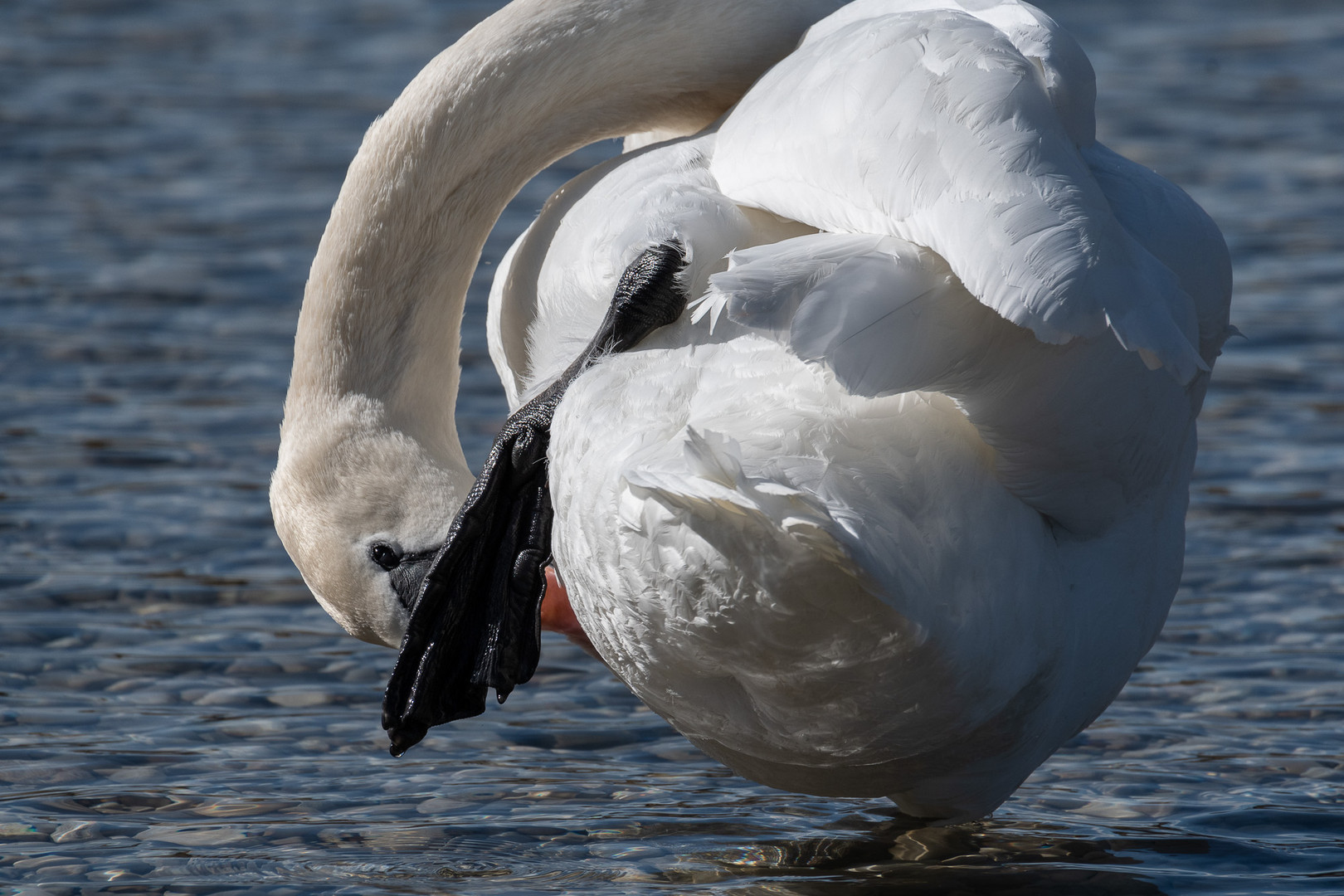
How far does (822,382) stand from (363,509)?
155cm

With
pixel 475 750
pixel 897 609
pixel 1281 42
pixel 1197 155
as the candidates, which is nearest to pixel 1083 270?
pixel 897 609

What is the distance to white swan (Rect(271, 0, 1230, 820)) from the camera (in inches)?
115

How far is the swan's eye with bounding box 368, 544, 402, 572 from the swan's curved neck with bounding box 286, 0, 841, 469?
0.96ft

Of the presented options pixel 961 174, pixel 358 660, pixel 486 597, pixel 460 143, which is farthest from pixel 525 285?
pixel 358 660

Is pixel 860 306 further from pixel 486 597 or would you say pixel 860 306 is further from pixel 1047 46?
pixel 486 597

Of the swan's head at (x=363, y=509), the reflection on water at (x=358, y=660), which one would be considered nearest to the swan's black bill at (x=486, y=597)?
the swan's head at (x=363, y=509)

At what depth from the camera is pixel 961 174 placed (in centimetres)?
299

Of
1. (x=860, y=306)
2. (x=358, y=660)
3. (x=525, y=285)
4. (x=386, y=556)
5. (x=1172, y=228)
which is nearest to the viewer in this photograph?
(x=860, y=306)

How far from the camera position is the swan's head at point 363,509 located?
4258mm

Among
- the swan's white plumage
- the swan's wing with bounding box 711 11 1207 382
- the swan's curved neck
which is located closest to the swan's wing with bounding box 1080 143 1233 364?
the swan's white plumage

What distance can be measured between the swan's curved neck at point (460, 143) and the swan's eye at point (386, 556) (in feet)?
0.96

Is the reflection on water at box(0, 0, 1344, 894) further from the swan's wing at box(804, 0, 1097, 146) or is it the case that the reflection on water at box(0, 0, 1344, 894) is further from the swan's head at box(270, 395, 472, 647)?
the swan's wing at box(804, 0, 1097, 146)

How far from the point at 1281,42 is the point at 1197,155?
8.63 feet

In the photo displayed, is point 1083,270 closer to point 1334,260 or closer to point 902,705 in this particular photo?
point 902,705
